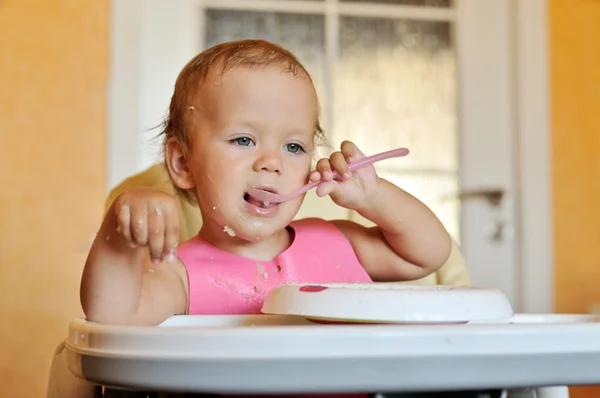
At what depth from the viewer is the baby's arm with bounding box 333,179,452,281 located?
92 centimetres

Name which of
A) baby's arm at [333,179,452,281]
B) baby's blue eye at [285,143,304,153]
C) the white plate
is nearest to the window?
baby's arm at [333,179,452,281]

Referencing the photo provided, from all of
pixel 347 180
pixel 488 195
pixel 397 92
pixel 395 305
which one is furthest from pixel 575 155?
pixel 395 305

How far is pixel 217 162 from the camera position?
849 millimetres

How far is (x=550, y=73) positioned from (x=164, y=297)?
1.67 metres

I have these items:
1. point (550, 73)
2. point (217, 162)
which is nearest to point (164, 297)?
point (217, 162)

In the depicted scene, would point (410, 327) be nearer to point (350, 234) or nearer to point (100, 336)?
point (100, 336)

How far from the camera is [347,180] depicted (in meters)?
0.86

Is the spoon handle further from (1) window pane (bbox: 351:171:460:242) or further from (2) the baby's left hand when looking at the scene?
(1) window pane (bbox: 351:171:460:242)

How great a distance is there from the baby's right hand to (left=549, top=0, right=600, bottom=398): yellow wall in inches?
68.9

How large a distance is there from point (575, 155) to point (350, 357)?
184cm

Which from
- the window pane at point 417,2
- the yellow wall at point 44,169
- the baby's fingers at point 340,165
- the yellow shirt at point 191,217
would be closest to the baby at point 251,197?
the baby's fingers at point 340,165

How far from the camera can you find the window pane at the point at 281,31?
80.6 inches

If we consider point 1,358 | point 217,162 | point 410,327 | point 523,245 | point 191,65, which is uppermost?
point 191,65

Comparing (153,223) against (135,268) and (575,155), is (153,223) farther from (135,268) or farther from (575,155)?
(575,155)
